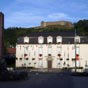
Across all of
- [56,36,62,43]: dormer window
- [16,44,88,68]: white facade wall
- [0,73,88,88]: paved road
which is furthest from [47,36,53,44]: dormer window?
[0,73,88,88]: paved road

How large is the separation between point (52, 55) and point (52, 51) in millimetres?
1108

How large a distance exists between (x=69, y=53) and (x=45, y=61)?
6.67 metres

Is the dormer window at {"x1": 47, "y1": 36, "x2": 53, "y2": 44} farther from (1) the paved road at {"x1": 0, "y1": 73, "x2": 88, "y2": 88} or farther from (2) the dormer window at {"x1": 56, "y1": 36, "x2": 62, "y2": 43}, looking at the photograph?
(1) the paved road at {"x1": 0, "y1": 73, "x2": 88, "y2": 88}

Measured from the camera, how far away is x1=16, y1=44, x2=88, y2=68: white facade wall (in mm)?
90875

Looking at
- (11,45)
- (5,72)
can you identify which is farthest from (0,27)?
(11,45)

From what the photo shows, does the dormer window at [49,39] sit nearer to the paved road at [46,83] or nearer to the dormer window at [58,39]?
the dormer window at [58,39]

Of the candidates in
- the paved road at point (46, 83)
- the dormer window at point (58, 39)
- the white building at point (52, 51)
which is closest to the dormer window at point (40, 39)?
the white building at point (52, 51)

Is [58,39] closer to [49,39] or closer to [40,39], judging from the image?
[49,39]

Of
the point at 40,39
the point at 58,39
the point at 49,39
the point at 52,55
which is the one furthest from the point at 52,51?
the point at 40,39

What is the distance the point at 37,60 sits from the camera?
92.5 meters

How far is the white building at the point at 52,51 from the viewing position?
90.9 meters

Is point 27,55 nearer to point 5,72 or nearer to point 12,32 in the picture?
point 5,72

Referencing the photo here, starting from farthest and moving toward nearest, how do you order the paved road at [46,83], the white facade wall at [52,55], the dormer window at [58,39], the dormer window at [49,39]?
the dormer window at [49,39] → the dormer window at [58,39] → the white facade wall at [52,55] → the paved road at [46,83]

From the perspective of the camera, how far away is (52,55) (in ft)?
303
